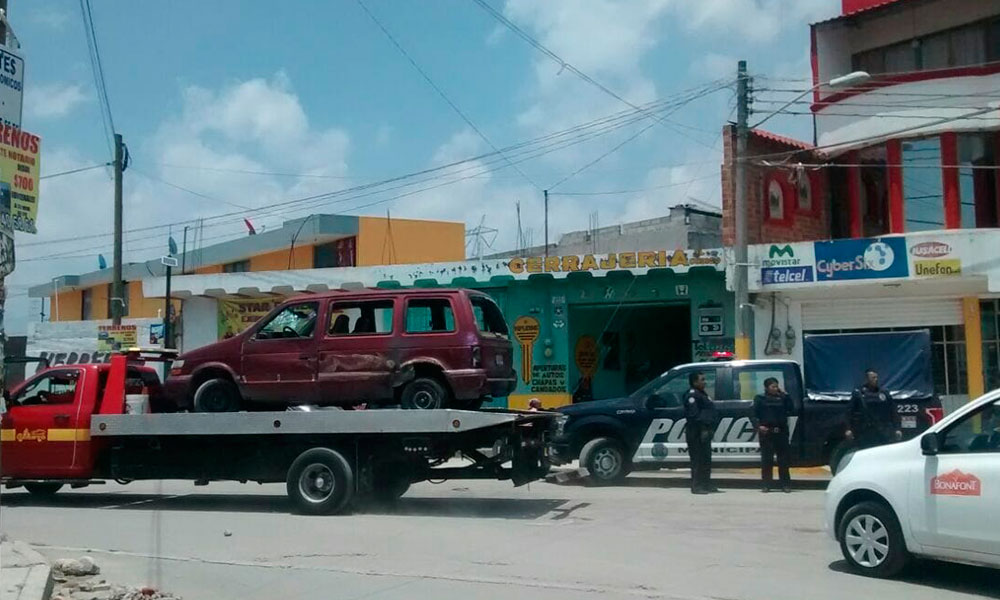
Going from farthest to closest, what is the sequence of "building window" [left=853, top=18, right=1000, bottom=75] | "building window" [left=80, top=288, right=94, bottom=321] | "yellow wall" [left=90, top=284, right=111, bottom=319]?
1. "building window" [left=80, top=288, right=94, bottom=321]
2. "yellow wall" [left=90, top=284, right=111, bottom=319]
3. "building window" [left=853, top=18, right=1000, bottom=75]

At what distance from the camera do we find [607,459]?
53.4 ft

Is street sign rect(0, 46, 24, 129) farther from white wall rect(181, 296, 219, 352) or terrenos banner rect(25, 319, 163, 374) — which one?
terrenos banner rect(25, 319, 163, 374)

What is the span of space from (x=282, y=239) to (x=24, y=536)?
25.2m

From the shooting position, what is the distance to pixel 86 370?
14.3 m

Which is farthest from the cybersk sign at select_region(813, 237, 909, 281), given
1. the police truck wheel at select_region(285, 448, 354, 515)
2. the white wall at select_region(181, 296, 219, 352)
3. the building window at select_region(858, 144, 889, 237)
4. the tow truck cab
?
the white wall at select_region(181, 296, 219, 352)

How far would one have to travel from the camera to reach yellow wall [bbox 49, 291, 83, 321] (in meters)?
44.2

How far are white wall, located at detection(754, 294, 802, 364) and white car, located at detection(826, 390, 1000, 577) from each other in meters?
13.7

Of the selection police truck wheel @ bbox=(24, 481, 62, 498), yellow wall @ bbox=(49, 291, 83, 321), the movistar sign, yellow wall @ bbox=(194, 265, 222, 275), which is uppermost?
yellow wall @ bbox=(194, 265, 222, 275)

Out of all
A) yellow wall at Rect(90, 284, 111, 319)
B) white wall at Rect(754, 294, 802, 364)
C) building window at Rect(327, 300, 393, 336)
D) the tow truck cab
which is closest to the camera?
building window at Rect(327, 300, 393, 336)

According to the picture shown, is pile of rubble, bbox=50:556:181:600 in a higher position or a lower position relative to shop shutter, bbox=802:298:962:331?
lower

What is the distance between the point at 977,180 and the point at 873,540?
15417mm

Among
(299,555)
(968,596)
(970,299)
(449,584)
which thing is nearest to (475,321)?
(299,555)

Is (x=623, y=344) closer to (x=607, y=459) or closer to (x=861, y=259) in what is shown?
(x=861, y=259)

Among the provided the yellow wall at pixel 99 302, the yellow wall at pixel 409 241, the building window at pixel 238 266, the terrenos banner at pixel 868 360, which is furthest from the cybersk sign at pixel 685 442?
the yellow wall at pixel 99 302
